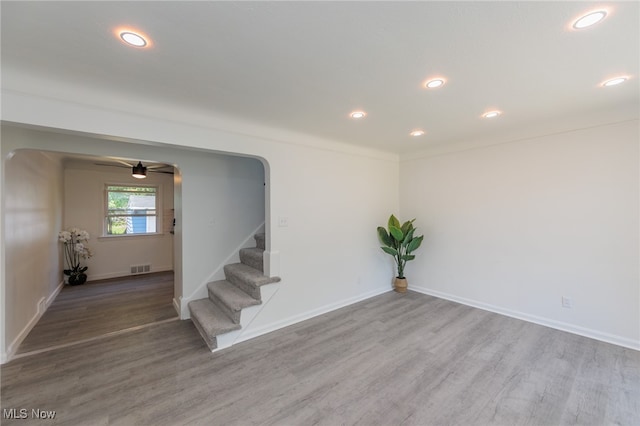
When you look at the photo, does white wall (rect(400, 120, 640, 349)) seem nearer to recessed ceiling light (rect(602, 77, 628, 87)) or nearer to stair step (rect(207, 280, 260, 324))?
recessed ceiling light (rect(602, 77, 628, 87))

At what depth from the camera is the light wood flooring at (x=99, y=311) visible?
2.94 m

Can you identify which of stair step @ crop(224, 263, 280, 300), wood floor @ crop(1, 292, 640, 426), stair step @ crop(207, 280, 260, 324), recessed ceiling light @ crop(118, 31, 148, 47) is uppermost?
recessed ceiling light @ crop(118, 31, 148, 47)

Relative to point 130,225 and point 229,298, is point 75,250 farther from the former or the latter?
point 229,298

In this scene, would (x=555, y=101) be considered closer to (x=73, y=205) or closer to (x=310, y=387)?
(x=310, y=387)

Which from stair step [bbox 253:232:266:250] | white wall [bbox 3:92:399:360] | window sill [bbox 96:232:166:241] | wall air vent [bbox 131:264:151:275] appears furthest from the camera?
wall air vent [bbox 131:264:151:275]

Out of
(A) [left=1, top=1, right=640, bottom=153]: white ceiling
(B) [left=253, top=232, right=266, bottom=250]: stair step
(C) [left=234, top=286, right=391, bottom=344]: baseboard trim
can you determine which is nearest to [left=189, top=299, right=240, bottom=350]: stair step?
(C) [left=234, top=286, right=391, bottom=344]: baseboard trim

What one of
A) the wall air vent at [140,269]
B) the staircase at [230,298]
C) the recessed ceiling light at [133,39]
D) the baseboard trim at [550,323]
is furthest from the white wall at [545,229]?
the wall air vent at [140,269]

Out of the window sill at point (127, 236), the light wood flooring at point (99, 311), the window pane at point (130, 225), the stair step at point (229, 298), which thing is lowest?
the light wood flooring at point (99, 311)

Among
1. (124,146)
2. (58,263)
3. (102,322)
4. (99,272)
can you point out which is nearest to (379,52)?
(124,146)

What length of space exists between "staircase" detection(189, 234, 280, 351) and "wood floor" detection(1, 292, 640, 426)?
222mm

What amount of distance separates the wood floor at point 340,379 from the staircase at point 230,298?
0.22 meters

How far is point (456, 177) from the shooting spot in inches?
157

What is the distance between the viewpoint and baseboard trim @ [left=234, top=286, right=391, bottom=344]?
2965mm

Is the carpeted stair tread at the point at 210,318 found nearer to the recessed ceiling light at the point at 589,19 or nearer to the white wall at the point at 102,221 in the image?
the white wall at the point at 102,221
